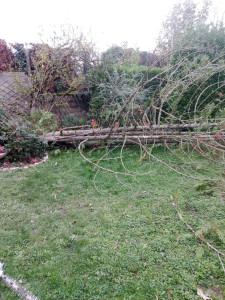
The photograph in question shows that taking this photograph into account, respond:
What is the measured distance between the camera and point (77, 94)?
26.8 ft

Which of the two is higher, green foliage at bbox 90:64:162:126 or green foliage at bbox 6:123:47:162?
green foliage at bbox 90:64:162:126

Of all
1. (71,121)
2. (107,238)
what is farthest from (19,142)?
(71,121)

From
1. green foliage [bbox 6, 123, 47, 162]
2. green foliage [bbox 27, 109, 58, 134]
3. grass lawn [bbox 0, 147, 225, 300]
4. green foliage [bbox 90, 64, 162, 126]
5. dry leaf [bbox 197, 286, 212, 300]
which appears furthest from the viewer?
green foliage [bbox 90, 64, 162, 126]

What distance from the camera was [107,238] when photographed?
218 centimetres

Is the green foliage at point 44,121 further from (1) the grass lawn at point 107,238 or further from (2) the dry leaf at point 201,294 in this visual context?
(2) the dry leaf at point 201,294

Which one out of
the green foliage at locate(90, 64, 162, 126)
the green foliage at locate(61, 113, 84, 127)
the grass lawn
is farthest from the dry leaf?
the green foliage at locate(61, 113, 84, 127)

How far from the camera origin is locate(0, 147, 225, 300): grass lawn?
64.9 inches

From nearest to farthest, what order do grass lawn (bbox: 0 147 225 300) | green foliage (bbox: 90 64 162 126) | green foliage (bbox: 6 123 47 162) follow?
grass lawn (bbox: 0 147 225 300)
green foliage (bbox: 6 123 47 162)
green foliage (bbox: 90 64 162 126)

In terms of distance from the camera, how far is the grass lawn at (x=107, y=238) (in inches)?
64.9

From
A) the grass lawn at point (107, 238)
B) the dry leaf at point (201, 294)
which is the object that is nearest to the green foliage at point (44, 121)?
the grass lawn at point (107, 238)

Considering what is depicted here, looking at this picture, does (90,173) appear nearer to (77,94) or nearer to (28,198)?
(28,198)

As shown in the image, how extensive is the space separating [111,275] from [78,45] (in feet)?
24.2

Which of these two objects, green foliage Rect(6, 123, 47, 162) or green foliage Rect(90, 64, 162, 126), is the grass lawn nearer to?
green foliage Rect(6, 123, 47, 162)

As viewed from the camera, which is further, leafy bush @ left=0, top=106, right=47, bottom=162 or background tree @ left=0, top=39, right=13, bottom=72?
background tree @ left=0, top=39, right=13, bottom=72
